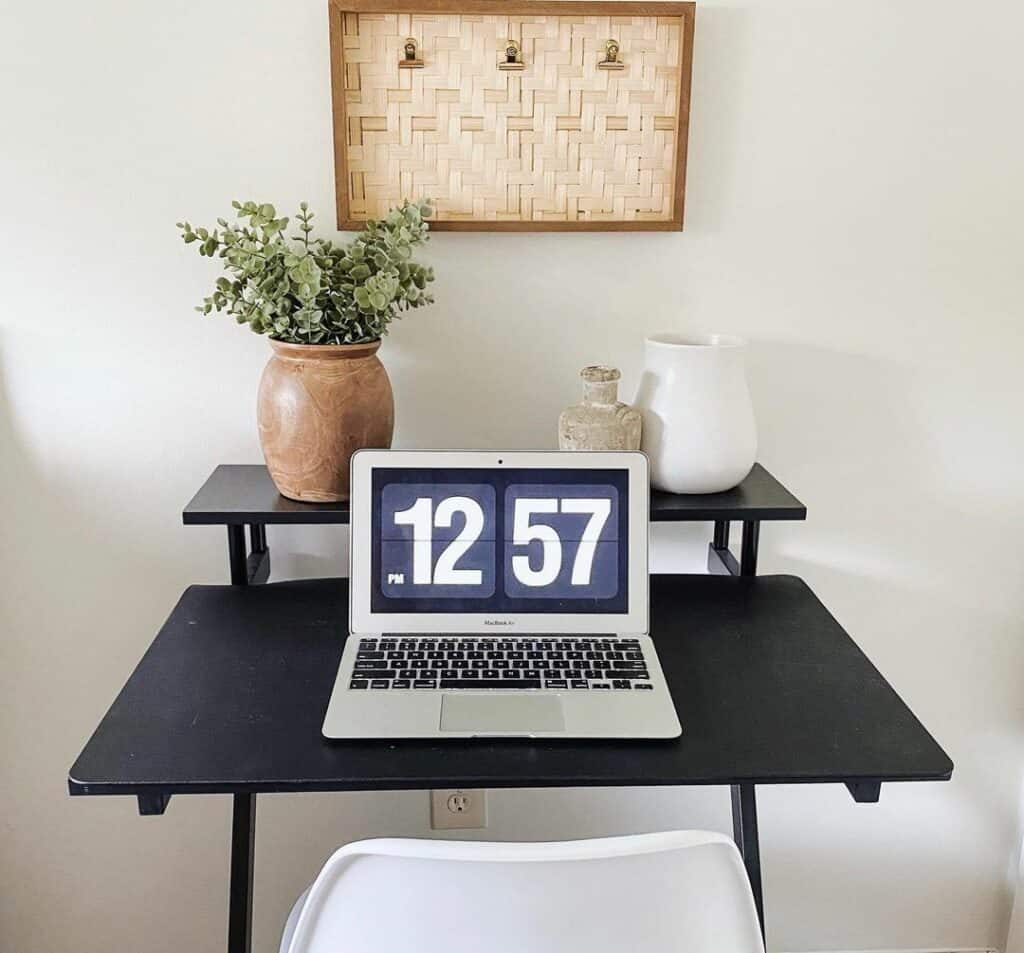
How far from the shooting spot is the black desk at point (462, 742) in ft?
2.85

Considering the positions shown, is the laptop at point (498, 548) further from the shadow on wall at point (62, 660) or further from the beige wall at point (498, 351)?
the shadow on wall at point (62, 660)

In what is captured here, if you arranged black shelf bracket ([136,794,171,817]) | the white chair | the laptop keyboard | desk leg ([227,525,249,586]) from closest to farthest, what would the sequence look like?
the white chair, black shelf bracket ([136,794,171,817]), the laptop keyboard, desk leg ([227,525,249,586])

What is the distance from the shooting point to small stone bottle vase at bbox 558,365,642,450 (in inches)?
44.7

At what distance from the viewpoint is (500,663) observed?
3.37 feet

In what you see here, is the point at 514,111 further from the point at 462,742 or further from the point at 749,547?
the point at 462,742

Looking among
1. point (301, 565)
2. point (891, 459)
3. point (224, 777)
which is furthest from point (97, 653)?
point (891, 459)

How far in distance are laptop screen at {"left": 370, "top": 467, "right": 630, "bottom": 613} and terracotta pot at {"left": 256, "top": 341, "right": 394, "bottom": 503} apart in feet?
0.34

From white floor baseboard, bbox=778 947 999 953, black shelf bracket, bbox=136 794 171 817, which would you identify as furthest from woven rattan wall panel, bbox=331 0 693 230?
white floor baseboard, bbox=778 947 999 953

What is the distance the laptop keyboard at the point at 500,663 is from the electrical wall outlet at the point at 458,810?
0.50 metres

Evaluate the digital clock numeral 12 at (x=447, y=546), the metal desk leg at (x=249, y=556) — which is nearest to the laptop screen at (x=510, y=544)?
the digital clock numeral 12 at (x=447, y=546)

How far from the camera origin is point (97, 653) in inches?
54.1

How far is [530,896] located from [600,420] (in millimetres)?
562

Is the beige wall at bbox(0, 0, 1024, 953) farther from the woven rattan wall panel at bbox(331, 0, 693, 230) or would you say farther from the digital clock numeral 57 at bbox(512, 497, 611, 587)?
the digital clock numeral 57 at bbox(512, 497, 611, 587)

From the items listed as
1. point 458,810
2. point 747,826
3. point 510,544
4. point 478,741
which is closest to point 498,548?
point 510,544
